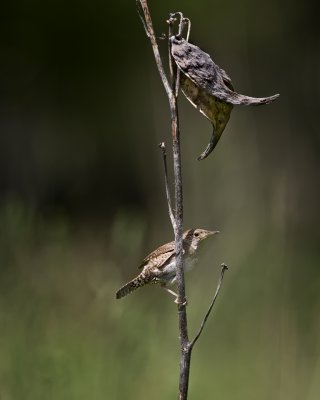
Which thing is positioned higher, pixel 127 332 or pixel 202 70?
pixel 202 70

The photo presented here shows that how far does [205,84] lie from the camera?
33.0 inches

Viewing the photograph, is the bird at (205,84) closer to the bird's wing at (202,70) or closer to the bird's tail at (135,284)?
the bird's wing at (202,70)

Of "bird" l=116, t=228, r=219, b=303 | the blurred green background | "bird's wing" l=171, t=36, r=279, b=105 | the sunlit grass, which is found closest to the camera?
"bird's wing" l=171, t=36, r=279, b=105

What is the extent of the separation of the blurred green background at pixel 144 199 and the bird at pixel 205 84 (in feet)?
3.19

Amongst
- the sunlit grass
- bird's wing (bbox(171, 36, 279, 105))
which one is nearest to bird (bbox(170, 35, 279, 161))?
bird's wing (bbox(171, 36, 279, 105))

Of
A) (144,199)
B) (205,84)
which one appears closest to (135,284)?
(205,84)

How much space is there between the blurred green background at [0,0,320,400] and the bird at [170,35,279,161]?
972 mm

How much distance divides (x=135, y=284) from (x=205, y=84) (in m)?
0.34

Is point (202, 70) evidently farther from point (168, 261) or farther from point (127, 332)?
point (127, 332)

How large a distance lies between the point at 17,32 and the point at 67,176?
0.83 meters

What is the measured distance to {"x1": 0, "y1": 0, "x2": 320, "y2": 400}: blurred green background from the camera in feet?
6.36

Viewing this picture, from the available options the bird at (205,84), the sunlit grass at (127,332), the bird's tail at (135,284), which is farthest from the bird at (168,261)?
the sunlit grass at (127,332)

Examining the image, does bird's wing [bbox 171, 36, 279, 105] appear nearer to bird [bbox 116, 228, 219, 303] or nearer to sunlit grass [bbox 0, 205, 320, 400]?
bird [bbox 116, 228, 219, 303]

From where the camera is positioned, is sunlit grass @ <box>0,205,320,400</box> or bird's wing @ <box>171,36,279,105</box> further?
sunlit grass @ <box>0,205,320,400</box>
